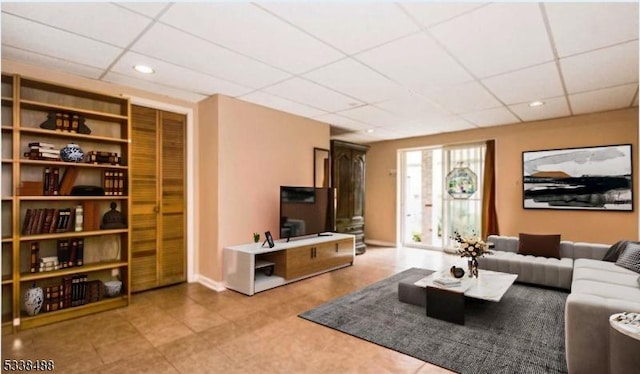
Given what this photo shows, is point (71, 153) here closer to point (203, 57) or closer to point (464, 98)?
point (203, 57)

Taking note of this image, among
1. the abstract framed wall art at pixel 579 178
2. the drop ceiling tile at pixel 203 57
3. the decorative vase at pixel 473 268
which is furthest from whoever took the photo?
the abstract framed wall art at pixel 579 178

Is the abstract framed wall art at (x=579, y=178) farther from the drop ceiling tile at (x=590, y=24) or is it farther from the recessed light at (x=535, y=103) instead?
the drop ceiling tile at (x=590, y=24)

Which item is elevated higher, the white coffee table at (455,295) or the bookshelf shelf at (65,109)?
the bookshelf shelf at (65,109)

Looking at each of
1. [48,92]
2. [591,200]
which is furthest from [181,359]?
[591,200]

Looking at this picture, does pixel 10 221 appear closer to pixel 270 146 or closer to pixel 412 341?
pixel 270 146

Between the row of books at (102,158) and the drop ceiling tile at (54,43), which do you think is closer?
the drop ceiling tile at (54,43)

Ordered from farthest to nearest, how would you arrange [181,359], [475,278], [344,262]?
[344,262] < [475,278] < [181,359]

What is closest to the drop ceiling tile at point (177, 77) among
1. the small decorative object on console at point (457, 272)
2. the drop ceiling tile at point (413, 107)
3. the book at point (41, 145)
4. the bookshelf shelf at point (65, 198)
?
the book at point (41, 145)

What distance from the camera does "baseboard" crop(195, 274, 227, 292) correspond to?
13.5ft

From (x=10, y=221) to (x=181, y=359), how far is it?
2.28 meters

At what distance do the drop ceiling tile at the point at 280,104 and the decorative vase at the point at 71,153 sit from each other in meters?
1.94

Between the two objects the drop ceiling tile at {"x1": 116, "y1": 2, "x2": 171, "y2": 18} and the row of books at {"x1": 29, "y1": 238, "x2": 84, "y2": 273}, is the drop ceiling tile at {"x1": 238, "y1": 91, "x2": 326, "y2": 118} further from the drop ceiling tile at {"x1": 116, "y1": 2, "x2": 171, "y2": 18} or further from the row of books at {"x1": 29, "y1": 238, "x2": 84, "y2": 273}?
the row of books at {"x1": 29, "y1": 238, "x2": 84, "y2": 273}

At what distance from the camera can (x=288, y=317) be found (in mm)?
3234

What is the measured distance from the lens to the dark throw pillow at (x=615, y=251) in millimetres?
3883
